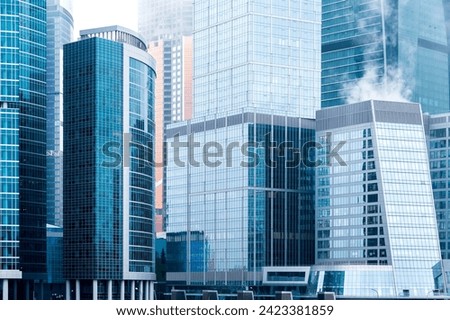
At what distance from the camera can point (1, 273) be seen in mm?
199250
